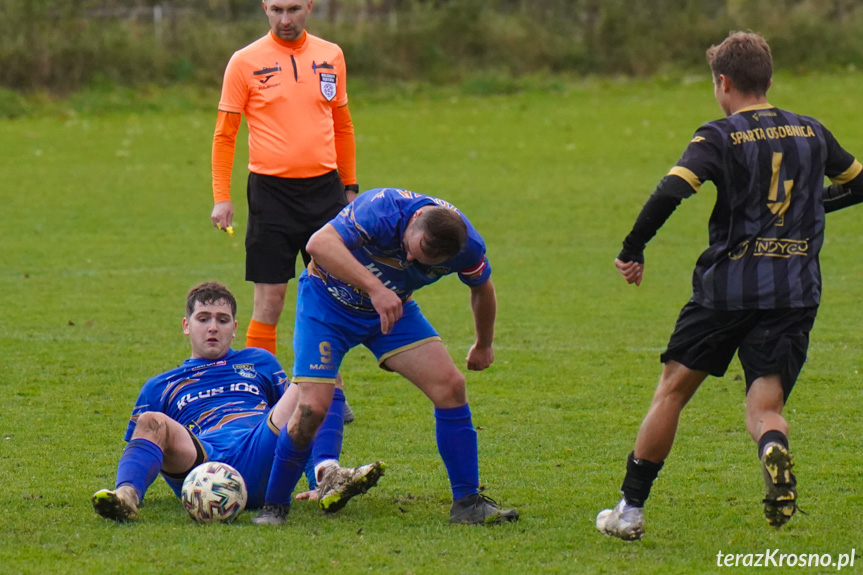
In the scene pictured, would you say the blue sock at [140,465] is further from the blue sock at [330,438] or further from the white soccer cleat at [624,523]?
the white soccer cleat at [624,523]

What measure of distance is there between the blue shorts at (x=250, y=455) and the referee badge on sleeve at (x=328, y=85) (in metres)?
2.69

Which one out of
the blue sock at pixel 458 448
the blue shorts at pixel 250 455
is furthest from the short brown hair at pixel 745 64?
the blue shorts at pixel 250 455

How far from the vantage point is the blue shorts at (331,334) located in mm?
5223

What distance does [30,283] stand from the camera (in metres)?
12.6

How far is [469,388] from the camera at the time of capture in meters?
8.26

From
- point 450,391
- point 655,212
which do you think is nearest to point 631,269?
point 655,212

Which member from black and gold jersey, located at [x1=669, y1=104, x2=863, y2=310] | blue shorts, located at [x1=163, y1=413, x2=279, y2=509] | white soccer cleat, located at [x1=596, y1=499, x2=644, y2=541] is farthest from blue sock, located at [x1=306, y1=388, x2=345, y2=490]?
black and gold jersey, located at [x1=669, y1=104, x2=863, y2=310]

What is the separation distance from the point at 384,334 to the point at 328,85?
2.88 meters

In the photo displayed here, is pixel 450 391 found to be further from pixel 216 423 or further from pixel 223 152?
pixel 223 152

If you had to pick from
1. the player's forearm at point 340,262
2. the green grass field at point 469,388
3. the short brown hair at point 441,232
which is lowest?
the green grass field at point 469,388

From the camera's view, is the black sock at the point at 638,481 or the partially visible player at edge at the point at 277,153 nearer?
the black sock at the point at 638,481

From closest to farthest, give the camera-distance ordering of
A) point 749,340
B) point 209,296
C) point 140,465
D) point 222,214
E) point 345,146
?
point 749,340 → point 140,465 → point 209,296 → point 222,214 → point 345,146

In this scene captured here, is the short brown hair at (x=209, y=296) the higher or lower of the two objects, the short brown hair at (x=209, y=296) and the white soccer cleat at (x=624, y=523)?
the higher

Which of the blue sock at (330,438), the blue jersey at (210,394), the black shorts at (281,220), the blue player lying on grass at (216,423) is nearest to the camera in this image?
the blue player lying on grass at (216,423)
